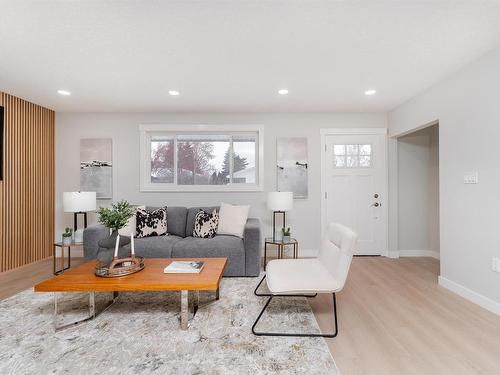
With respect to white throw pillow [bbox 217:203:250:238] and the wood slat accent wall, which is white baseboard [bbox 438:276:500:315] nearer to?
white throw pillow [bbox 217:203:250:238]

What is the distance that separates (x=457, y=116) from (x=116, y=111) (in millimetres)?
4600

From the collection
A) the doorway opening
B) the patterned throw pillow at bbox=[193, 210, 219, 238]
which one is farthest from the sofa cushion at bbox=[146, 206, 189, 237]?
the doorway opening

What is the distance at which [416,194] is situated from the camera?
4145 millimetres

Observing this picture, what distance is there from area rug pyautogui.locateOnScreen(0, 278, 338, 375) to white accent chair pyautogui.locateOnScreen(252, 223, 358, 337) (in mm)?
189

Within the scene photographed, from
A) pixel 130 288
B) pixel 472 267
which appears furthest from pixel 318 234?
pixel 130 288

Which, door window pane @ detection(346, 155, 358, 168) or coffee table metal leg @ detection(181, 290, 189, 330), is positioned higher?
door window pane @ detection(346, 155, 358, 168)

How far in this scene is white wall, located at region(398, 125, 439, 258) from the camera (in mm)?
4129

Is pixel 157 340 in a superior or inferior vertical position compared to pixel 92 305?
inferior

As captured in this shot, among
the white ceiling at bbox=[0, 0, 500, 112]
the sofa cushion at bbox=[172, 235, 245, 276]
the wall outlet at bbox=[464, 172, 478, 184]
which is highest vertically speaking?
the white ceiling at bbox=[0, 0, 500, 112]

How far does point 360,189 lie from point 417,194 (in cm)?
92

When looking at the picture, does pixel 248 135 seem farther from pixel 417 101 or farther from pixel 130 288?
pixel 130 288

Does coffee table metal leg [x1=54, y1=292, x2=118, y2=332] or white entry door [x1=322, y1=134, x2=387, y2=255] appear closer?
coffee table metal leg [x1=54, y1=292, x2=118, y2=332]

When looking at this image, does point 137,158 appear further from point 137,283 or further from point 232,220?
point 137,283

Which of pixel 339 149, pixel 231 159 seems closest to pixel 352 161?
pixel 339 149
